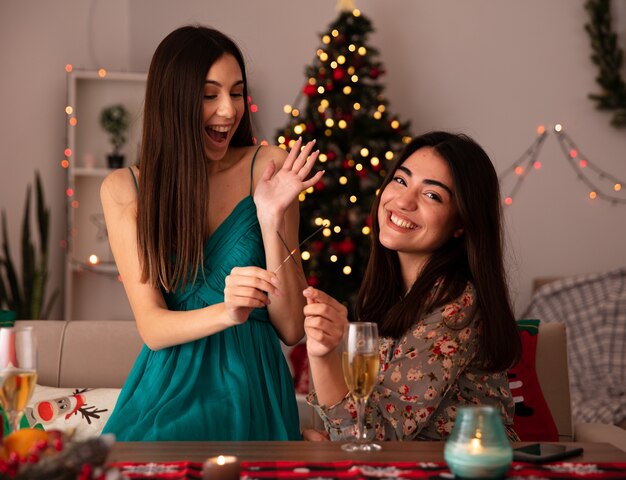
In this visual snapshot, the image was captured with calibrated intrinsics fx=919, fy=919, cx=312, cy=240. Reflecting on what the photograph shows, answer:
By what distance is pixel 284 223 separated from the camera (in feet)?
7.34

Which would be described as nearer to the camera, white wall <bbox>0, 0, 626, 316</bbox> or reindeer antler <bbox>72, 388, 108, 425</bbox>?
reindeer antler <bbox>72, 388, 108, 425</bbox>

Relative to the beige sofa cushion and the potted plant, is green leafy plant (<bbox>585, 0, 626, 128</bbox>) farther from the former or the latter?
the beige sofa cushion

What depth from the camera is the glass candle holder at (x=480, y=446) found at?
1.28m

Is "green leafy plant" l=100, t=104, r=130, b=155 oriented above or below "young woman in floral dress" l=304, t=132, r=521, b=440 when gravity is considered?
above

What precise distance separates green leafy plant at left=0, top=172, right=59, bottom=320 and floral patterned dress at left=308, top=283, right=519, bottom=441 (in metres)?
3.41

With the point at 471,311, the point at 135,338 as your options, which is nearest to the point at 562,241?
the point at 135,338

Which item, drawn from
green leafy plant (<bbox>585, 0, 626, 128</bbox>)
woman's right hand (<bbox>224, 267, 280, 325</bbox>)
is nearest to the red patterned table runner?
woman's right hand (<bbox>224, 267, 280, 325</bbox>)

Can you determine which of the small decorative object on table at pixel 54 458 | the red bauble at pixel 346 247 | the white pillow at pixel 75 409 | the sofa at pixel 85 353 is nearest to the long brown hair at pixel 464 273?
the sofa at pixel 85 353

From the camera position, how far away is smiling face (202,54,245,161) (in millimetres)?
2203

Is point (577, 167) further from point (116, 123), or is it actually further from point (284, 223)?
point (284, 223)

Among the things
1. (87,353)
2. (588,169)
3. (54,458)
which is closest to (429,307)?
(54,458)

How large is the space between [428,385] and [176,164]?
84 centimetres

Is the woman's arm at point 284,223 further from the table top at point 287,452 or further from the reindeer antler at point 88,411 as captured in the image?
the reindeer antler at point 88,411

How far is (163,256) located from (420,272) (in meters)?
0.61
